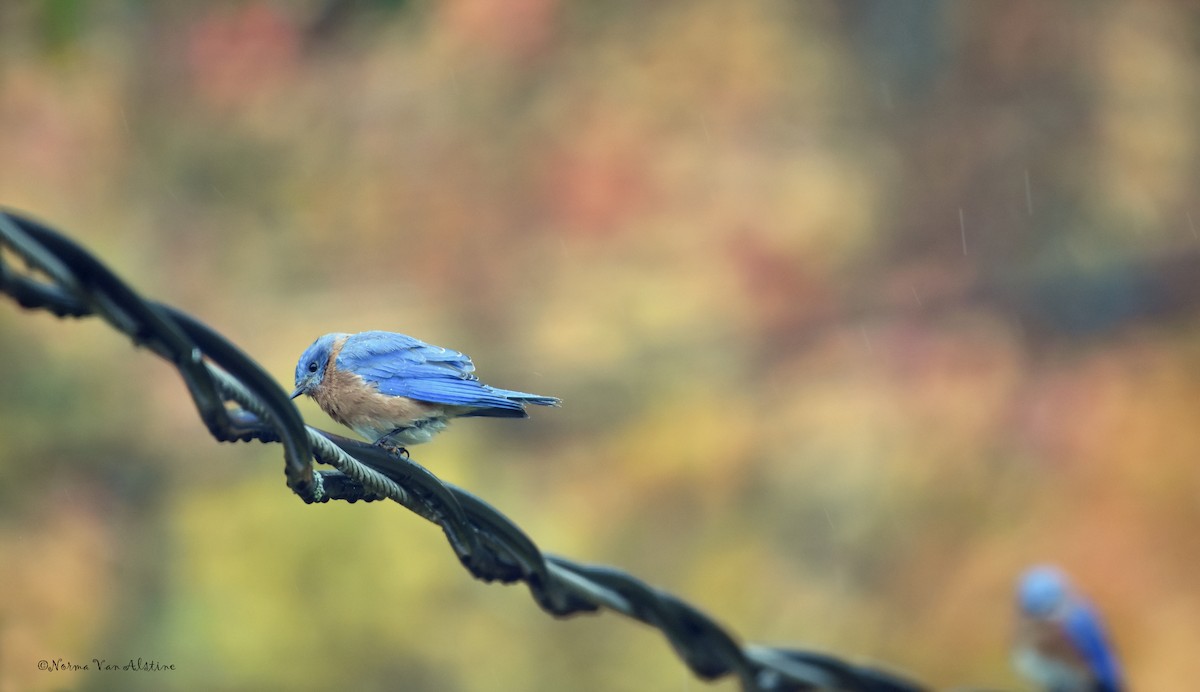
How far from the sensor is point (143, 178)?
724cm

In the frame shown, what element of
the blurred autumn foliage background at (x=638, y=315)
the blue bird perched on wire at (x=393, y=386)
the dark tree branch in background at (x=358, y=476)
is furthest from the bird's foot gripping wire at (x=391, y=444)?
the blurred autumn foliage background at (x=638, y=315)

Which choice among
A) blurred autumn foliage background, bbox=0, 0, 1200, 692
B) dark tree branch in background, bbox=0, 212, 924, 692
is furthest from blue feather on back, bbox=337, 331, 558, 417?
blurred autumn foliage background, bbox=0, 0, 1200, 692

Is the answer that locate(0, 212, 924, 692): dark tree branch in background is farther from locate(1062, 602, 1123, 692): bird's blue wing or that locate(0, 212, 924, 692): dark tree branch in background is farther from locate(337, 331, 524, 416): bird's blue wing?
A: locate(1062, 602, 1123, 692): bird's blue wing

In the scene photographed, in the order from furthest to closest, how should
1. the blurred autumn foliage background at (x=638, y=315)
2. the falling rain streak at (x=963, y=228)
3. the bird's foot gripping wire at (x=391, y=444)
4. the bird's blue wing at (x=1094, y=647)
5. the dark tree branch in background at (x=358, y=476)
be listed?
the falling rain streak at (x=963, y=228), the blurred autumn foliage background at (x=638, y=315), the bird's blue wing at (x=1094, y=647), the bird's foot gripping wire at (x=391, y=444), the dark tree branch in background at (x=358, y=476)

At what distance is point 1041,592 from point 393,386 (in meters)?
2.56

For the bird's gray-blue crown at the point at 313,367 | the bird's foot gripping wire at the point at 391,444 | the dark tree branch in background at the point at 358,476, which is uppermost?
the bird's gray-blue crown at the point at 313,367

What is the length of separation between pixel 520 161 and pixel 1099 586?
3.91 m

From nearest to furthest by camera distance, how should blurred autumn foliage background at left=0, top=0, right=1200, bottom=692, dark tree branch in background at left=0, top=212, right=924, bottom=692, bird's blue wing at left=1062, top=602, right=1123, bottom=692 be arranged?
dark tree branch in background at left=0, top=212, right=924, bottom=692 < bird's blue wing at left=1062, top=602, right=1123, bottom=692 < blurred autumn foliage background at left=0, top=0, right=1200, bottom=692

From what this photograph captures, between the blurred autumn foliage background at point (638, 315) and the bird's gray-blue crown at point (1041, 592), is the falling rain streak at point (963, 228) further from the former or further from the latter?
the bird's gray-blue crown at point (1041, 592)

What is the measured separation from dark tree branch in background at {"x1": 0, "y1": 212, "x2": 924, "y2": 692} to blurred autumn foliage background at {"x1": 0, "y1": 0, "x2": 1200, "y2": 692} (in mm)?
4206

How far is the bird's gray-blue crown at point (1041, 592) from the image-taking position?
3756mm

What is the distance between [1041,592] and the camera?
380cm

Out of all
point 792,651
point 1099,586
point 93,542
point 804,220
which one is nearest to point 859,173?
point 804,220

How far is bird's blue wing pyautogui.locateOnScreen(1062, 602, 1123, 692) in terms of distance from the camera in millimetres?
3502
